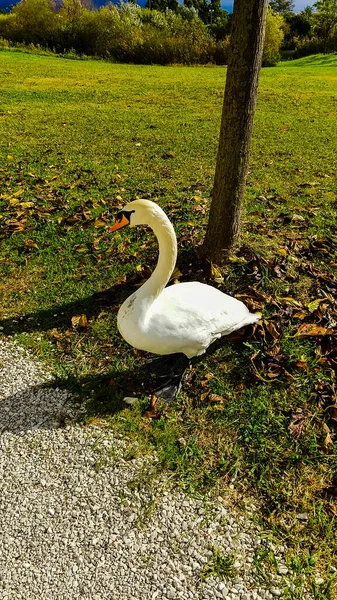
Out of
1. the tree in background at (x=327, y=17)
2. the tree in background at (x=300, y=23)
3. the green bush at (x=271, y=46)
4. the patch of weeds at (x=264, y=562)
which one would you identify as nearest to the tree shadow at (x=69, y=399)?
the patch of weeds at (x=264, y=562)

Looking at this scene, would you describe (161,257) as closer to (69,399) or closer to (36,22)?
(69,399)

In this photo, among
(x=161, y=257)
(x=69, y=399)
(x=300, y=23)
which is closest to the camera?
(x=161, y=257)

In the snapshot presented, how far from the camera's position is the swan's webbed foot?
3.47m

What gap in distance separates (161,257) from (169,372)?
40.7 inches

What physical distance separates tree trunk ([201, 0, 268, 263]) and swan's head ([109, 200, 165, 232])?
4.49 ft

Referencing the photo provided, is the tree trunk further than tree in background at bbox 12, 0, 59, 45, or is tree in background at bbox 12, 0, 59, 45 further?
tree in background at bbox 12, 0, 59, 45

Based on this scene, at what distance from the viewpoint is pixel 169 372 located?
11.9 feet

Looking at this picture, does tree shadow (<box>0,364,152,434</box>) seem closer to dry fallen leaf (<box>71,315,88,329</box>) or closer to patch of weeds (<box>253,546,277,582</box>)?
dry fallen leaf (<box>71,315,88,329</box>)

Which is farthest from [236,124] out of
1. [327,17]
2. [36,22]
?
[327,17]

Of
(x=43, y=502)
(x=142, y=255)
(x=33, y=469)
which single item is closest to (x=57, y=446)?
(x=33, y=469)

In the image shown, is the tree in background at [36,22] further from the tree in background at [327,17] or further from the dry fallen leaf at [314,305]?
the dry fallen leaf at [314,305]

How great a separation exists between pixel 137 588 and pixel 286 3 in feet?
276

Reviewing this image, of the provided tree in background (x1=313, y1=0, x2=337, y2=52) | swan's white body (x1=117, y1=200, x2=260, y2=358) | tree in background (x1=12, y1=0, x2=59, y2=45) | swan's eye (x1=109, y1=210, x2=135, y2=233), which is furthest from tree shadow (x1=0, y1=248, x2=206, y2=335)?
tree in background (x1=313, y1=0, x2=337, y2=52)

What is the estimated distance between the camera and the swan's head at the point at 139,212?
306 cm
